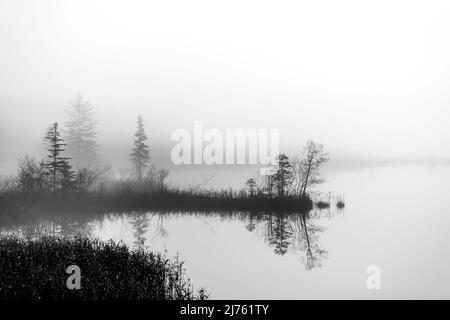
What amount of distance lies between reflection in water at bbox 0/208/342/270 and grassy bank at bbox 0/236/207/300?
4680 millimetres

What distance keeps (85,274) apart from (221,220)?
1900 centimetres

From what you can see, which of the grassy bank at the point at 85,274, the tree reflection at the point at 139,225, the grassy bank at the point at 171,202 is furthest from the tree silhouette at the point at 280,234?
the grassy bank at the point at 85,274

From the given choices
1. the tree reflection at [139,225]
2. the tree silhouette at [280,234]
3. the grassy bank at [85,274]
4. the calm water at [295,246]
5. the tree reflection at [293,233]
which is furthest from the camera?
the tree reflection at [139,225]

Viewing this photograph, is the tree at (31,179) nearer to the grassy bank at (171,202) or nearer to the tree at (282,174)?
the grassy bank at (171,202)

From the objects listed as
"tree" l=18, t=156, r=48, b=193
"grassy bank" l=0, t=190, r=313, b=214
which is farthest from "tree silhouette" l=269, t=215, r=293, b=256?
"tree" l=18, t=156, r=48, b=193

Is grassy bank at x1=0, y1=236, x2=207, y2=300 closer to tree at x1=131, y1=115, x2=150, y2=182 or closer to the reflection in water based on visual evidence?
the reflection in water

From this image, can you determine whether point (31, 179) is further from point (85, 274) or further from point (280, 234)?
point (85, 274)

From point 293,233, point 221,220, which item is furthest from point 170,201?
point 293,233

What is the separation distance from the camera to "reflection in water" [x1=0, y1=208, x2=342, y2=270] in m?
22.5

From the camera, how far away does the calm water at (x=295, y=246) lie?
16.0 m

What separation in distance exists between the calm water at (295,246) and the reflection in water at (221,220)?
62mm
